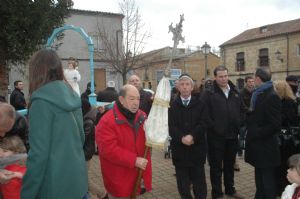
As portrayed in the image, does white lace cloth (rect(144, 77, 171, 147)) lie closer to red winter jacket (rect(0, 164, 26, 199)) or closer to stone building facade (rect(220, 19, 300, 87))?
red winter jacket (rect(0, 164, 26, 199))

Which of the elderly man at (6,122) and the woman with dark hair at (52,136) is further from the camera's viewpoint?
the elderly man at (6,122)

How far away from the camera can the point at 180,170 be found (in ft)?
14.5

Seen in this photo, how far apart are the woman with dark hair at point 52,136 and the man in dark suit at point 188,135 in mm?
2151

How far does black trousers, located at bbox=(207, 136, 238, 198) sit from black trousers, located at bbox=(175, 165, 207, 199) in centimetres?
73

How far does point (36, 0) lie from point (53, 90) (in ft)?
37.4

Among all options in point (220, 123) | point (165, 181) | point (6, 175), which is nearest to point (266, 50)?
point (165, 181)

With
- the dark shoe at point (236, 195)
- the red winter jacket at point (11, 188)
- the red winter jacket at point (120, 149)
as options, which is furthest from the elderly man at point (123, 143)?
the dark shoe at point (236, 195)

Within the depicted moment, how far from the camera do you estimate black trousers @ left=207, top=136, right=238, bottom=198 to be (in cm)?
502

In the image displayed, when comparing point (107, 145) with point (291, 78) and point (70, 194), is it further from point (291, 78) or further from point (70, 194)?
point (291, 78)

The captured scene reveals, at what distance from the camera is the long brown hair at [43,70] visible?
2283 millimetres

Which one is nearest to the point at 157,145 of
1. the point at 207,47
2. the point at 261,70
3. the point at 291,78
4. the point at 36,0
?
the point at 261,70

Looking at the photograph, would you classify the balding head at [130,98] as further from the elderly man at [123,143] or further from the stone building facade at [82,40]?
the stone building facade at [82,40]

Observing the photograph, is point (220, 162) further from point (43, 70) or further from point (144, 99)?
point (43, 70)

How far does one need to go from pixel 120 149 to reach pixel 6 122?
1.07 metres
